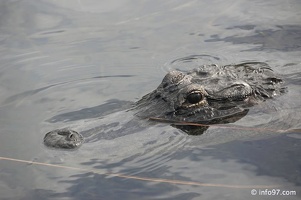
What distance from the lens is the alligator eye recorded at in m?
5.56

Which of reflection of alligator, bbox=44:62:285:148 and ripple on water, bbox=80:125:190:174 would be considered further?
reflection of alligator, bbox=44:62:285:148

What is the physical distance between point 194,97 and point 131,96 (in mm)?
1351

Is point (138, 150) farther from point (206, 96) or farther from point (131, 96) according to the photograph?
point (131, 96)

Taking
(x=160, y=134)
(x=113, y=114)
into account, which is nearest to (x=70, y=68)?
A: (x=113, y=114)

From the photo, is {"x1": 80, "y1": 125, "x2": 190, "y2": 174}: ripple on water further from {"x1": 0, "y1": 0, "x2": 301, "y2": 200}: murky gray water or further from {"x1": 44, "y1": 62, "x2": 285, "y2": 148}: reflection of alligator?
{"x1": 44, "y1": 62, "x2": 285, "y2": 148}: reflection of alligator

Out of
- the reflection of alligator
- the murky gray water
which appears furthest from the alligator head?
the murky gray water

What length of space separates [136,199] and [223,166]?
39.5 inches

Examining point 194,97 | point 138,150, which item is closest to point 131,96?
point 194,97

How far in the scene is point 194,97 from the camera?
18.3 feet

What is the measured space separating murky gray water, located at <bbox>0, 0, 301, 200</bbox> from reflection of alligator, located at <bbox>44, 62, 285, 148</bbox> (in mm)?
160

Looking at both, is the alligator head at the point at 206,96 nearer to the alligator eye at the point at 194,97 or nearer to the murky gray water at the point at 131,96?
the alligator eye at the point at 194,97

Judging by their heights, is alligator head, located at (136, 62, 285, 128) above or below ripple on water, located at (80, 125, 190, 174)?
above

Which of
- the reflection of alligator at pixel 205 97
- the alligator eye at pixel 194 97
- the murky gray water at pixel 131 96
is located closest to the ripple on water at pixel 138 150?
the murky gray water at pixel 131 96

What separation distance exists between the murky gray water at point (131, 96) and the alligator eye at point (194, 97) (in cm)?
38
